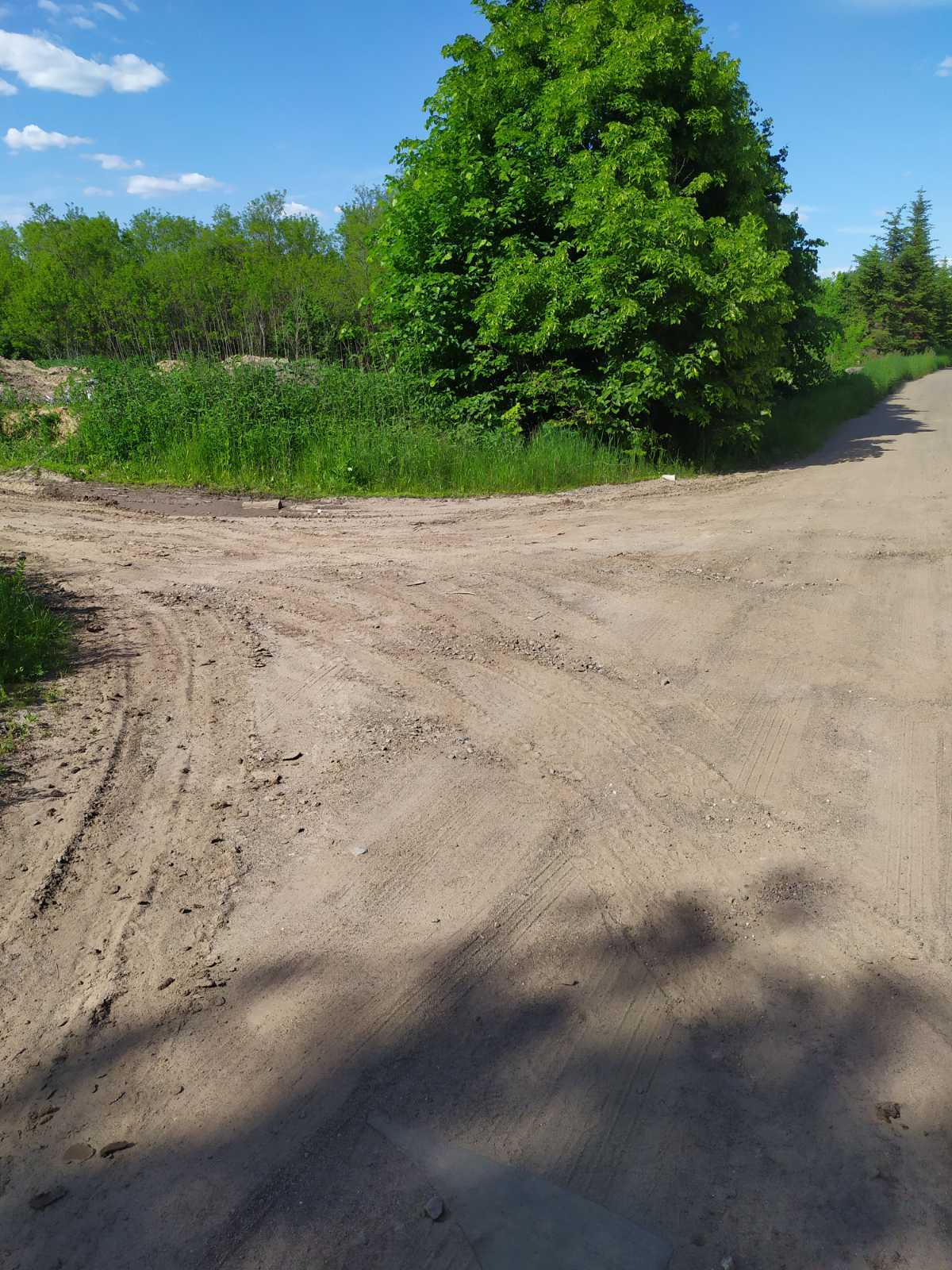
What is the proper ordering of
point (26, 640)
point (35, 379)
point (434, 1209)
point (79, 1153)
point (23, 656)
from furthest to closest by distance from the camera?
point (35, 379) → point (26, 640) → point (23, 656) → point (79, 1153) → point (434, 1209)

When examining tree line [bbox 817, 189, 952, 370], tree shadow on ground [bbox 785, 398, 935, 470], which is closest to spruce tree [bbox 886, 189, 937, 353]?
tree line [bbox 817, 189, 952, 370]

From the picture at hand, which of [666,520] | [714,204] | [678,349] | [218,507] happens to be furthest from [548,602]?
[714,204]

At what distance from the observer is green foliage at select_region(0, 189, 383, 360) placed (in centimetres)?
3197

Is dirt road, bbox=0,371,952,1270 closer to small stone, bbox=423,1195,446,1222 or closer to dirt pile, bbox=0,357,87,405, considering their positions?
small stone, bbox=423,1195,446,1222

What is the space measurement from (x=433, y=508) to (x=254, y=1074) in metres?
9.34

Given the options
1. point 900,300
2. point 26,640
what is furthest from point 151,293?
point 900,300

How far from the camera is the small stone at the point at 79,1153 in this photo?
2324mm

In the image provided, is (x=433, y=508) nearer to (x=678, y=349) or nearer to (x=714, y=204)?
(x=678, y=349)

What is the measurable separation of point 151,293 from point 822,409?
22.9 m

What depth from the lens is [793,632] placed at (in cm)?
624

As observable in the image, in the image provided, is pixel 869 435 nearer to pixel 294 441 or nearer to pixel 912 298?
pixel 294 441

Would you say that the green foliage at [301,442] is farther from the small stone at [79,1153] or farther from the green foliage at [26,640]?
the small stone at [79,1153]

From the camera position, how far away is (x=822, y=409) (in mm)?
23641

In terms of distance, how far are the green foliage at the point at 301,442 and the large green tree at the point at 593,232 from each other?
95 cm
